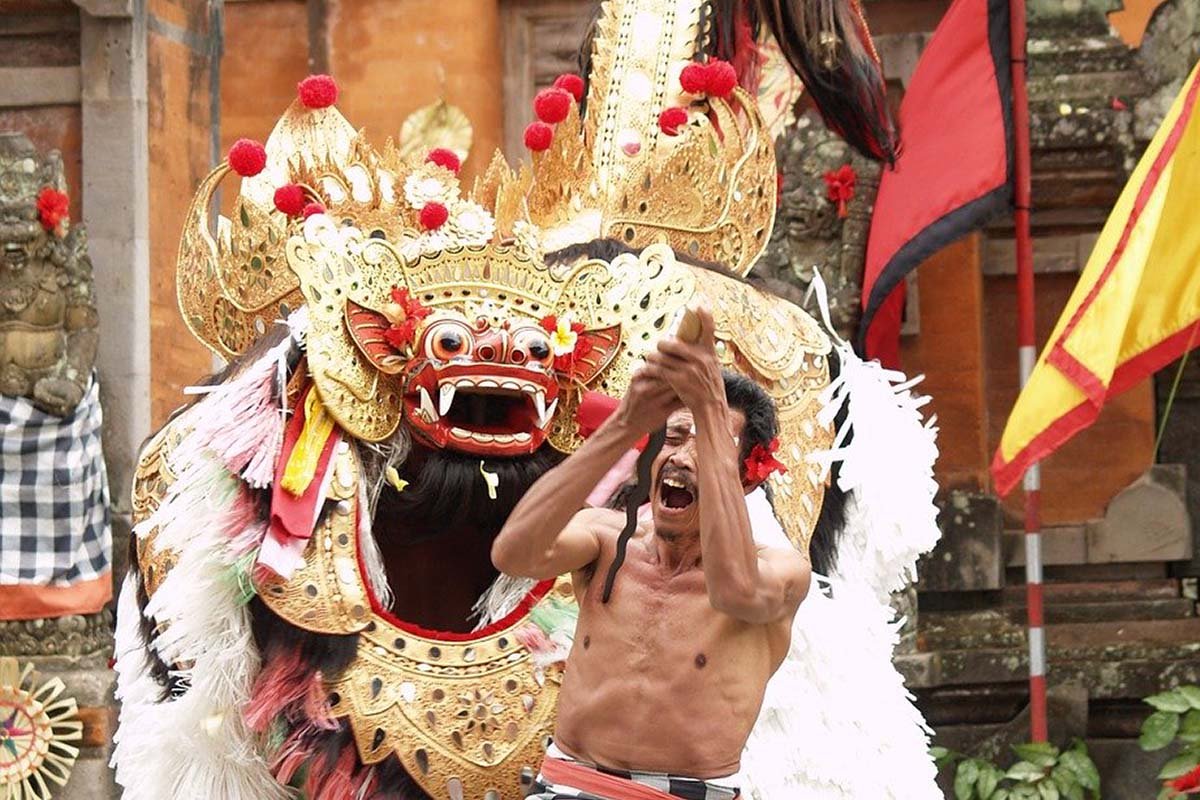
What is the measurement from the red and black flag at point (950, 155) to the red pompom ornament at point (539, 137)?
214 cm

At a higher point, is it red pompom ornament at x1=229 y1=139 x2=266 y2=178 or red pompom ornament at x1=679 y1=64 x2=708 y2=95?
red pompom ornament at x1=679 y1=64 x2=708 y2=95

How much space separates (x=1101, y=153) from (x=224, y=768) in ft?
15.4

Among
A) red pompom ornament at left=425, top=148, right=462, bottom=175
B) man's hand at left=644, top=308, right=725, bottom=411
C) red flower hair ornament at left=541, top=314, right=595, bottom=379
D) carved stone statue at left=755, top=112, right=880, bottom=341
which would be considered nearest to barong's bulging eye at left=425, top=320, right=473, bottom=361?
red flower hair ornament at left=541, top=314, right=595, bottom=379

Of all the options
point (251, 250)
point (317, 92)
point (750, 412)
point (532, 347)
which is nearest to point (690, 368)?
point (750, 412)

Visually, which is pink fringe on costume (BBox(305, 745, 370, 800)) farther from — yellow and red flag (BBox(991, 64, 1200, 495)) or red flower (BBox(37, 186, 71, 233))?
red flower (BBox(37, 186, 71, 233))

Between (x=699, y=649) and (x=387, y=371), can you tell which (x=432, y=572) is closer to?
(x=387, y=371)

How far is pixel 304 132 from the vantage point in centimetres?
723

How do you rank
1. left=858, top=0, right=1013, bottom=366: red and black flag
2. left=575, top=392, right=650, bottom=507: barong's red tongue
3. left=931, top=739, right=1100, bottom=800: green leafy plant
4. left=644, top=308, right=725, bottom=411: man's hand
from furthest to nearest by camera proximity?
1. left=858, top=0, right=1013, bottom=366: red and black flag
2. left=931, top=739, right=1100, bottom=800: green leafy plant
3. left=575, top=392, right=650, bottom=507: barong's red tongue
4. left=644, top=308, right=725, bottom=411: man's hand

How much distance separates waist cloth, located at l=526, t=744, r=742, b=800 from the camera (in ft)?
17.1

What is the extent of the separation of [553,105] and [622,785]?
2.52 metres

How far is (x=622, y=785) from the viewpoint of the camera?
206 inches

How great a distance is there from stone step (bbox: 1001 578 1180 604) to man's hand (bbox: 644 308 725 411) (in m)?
5.02

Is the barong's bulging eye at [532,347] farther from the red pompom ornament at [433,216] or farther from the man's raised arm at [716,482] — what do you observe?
the man's raised arm at [716,482]

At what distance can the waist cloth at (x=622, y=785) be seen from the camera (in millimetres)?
5219
